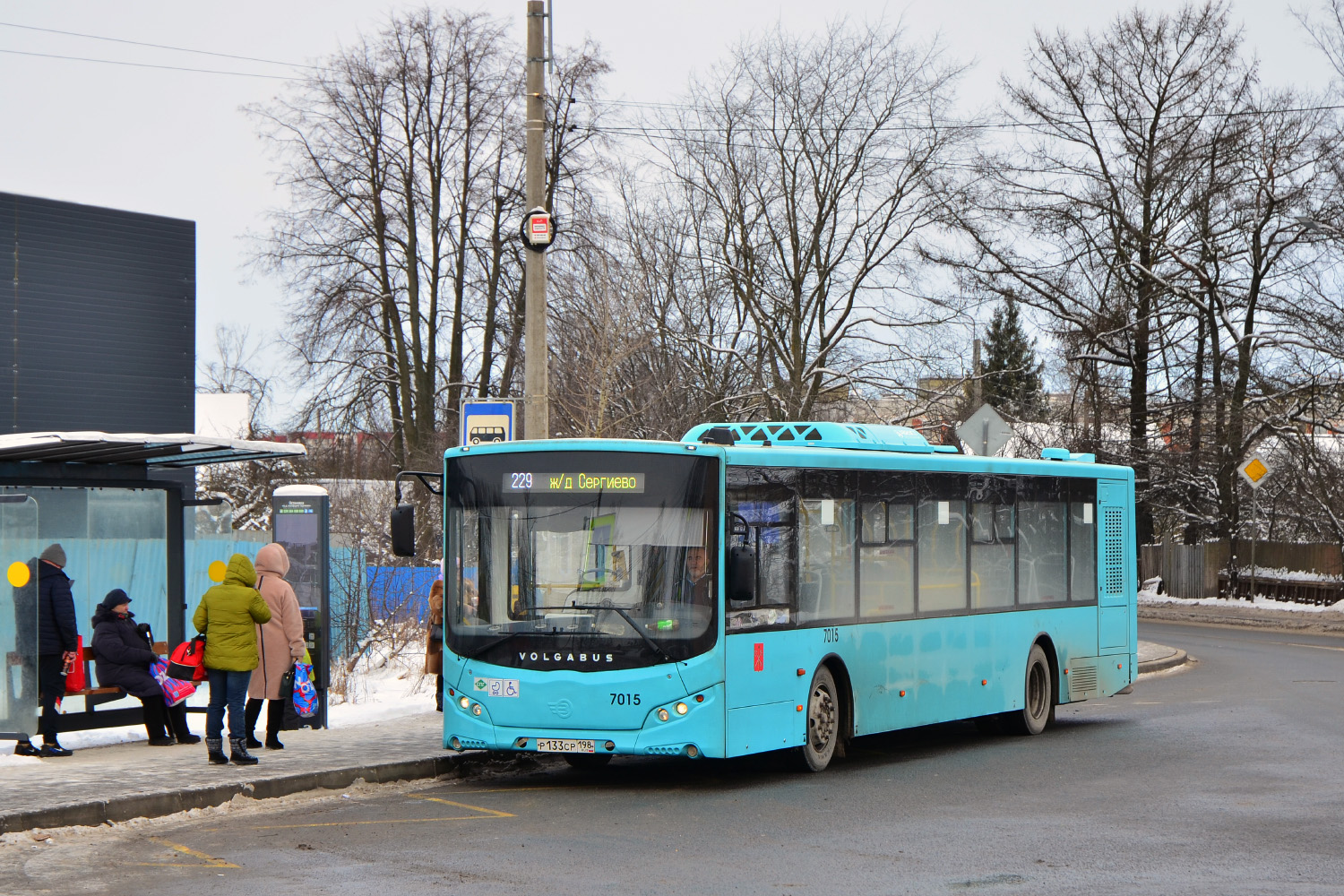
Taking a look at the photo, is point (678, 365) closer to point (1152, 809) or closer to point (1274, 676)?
point (1274, 676)

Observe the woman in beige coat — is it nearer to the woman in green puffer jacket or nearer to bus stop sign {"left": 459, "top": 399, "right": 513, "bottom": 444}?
the woman in green puffer jacket

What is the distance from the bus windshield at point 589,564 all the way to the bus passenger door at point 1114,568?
6957 millimetres

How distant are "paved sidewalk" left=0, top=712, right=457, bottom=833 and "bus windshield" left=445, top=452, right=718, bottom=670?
46.9 inches

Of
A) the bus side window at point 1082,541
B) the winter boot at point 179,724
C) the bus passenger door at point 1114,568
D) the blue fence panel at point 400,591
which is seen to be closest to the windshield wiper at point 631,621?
the winter boot at point 179,724

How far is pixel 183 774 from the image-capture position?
1126 cm

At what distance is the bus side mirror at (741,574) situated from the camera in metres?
11.1

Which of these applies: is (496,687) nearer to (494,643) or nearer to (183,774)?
(494,643)

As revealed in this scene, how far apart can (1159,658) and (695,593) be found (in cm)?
1506

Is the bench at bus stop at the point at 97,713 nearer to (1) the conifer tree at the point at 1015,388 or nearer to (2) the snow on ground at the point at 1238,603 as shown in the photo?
(1) the conifer tree at the point at 1015,388

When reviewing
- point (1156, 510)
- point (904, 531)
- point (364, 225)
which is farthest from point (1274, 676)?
point (364, 225)

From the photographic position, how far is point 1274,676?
21734 millimetres

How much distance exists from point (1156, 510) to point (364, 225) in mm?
22608

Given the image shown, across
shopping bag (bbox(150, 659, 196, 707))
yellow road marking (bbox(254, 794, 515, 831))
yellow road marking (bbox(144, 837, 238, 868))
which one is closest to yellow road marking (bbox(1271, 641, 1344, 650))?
shopping bag (bbox(150, 659, 196, 707))

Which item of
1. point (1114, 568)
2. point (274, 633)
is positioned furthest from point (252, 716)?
point (1114, 568)
